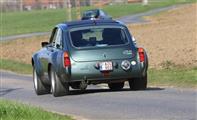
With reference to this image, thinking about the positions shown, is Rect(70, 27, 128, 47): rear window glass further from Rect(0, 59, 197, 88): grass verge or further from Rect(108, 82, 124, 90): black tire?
Rect(0, 59, 197, 88): grass verge

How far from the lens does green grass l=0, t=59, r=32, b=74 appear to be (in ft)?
104

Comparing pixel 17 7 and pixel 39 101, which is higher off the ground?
pixel 39 101

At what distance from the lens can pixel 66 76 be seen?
17.5 m

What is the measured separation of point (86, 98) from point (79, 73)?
1.91 ft

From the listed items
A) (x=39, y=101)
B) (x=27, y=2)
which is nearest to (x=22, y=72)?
(x=39, y=101)

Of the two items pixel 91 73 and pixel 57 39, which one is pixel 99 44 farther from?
pixel 57 39

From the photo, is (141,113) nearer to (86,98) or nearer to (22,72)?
(86,98)

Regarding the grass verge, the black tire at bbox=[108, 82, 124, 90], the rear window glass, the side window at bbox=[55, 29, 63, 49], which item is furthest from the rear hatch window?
the grass verge

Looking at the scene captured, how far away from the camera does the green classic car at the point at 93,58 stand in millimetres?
17484

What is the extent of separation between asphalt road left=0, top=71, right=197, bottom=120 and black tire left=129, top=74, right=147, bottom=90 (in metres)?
0.16

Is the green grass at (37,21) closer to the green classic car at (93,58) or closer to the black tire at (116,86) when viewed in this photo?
the black tire at (116,86)

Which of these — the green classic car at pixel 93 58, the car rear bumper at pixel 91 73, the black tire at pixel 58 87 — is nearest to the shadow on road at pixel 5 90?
the green classic car at pixel 93 58

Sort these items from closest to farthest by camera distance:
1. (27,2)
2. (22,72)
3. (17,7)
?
(22,72) < (17,7) < (27,2)

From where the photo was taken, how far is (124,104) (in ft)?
50.4
